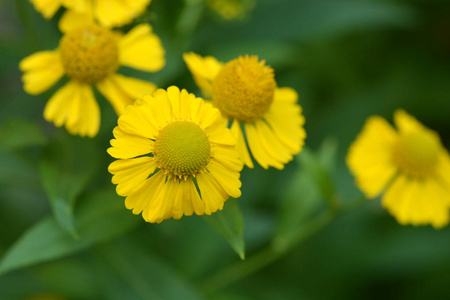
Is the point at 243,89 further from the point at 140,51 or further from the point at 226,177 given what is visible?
the point at 140,51

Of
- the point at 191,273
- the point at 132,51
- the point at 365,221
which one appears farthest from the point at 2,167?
the point at 365,221

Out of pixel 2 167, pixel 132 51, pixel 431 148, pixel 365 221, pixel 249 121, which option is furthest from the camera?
pixel 365 221

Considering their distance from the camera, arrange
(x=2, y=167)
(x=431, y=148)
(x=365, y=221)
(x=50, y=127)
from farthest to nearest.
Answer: (x=50, y=127) → (x=365, y=221) → (x=431, y=148) → (x=2, y=167)

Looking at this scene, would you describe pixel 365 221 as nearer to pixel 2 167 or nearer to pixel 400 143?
pixel 400 143

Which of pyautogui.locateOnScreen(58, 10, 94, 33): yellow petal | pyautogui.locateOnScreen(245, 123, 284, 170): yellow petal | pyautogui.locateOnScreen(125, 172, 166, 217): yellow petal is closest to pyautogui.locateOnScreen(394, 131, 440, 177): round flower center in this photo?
Result: pyautogui.locateOnScreen(245, 123, 284, 170): yellow petal

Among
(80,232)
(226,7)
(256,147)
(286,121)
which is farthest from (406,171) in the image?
(80,232)

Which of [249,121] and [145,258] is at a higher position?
[249,121]

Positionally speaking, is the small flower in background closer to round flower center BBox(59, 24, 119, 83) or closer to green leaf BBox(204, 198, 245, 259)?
round flower center BBox(59, 24, 119, 83)
